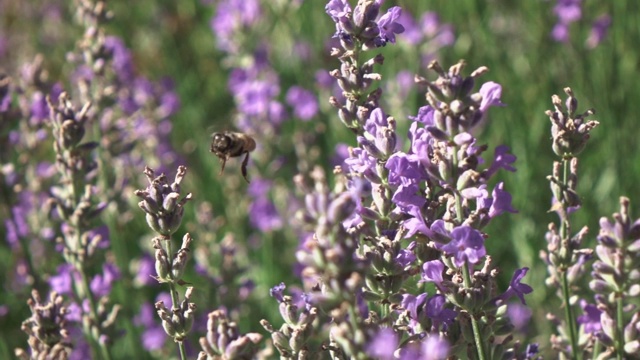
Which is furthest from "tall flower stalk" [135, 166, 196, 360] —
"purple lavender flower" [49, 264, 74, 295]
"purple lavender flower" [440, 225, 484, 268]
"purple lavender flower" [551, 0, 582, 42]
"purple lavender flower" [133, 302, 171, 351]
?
"purple lavender flower" [551, 0, 582, 42]

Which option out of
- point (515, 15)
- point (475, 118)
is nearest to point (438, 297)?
point (475, 118)

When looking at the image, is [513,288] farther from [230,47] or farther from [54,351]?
[230,47]

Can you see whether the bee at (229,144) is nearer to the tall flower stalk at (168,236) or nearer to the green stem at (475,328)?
the tall flower stalk at (168,236)

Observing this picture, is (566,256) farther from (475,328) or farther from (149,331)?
(149,331)

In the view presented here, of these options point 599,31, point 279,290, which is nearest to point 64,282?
point 279,290

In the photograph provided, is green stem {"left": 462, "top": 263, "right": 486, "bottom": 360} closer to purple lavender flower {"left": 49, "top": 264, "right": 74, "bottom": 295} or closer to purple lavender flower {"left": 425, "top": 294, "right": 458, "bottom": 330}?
purple lavender flower {"left": 425, "top": 294, "right": 458, "bottom": 330}
